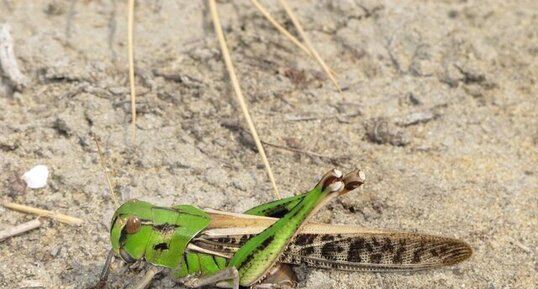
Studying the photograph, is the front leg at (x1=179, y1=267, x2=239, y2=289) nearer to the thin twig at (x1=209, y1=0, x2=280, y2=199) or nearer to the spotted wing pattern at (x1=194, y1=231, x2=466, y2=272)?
the spotted wing pattern at (x1=194, y1=231, x2=466, y2=272)

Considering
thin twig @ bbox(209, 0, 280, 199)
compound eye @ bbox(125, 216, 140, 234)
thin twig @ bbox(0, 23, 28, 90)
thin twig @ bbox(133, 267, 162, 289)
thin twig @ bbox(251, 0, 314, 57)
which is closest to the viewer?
compound eye @ bbox(125, 216, 140, 234)

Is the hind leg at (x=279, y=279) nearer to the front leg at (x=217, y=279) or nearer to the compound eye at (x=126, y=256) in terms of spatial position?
the front leg at (x=217, y=279)

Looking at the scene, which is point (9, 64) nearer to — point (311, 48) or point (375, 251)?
point (311, 48)

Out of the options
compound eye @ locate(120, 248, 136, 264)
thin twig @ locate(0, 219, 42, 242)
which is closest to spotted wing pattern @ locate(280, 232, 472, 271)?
compound eye @ locate(120, 248, 136, 264)

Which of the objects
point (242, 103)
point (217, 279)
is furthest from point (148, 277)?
point (242, 103)

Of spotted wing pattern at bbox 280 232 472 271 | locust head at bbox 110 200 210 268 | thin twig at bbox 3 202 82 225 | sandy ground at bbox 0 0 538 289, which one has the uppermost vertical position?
locust head at bbox 110 200 210 268

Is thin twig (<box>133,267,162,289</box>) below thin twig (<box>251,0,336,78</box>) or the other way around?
below

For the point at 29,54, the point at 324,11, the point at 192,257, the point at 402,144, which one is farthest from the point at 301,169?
the point at 29,54
